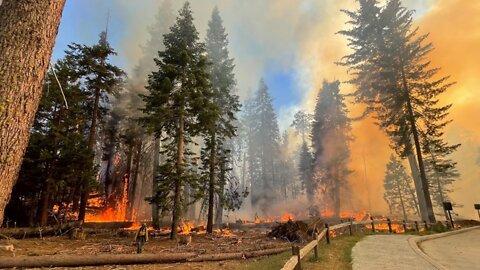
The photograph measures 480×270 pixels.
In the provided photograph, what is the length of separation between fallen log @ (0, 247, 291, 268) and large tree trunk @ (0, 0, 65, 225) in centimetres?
592

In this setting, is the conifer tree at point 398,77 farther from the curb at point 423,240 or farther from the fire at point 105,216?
the fire at point 105,216

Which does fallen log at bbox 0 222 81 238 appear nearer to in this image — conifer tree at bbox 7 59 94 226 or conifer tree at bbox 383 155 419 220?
conifer tree at bbox 7 59 94 226

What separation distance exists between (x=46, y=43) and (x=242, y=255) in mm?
10544

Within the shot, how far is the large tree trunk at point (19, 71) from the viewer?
133 inches

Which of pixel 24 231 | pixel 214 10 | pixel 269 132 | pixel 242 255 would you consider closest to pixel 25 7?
pixel 242 255

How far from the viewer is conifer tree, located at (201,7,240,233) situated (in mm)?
20281

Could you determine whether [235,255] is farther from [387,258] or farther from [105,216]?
[105,216]

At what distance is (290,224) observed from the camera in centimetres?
1836

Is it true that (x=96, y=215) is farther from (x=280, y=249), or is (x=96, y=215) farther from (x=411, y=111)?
(x=411, y=111)

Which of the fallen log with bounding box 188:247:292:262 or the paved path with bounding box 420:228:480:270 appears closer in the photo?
the paved path with bounding box 420:228:480:270

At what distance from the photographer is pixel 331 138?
125 feet

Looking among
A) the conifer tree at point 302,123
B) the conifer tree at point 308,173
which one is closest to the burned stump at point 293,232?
the conifer tree at point 308,173

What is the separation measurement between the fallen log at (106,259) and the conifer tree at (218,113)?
8877mm

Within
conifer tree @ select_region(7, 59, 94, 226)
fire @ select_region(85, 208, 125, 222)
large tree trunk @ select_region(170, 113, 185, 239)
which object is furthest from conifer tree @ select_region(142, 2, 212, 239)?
fire @ select_region(85, 208, 125, 222)
